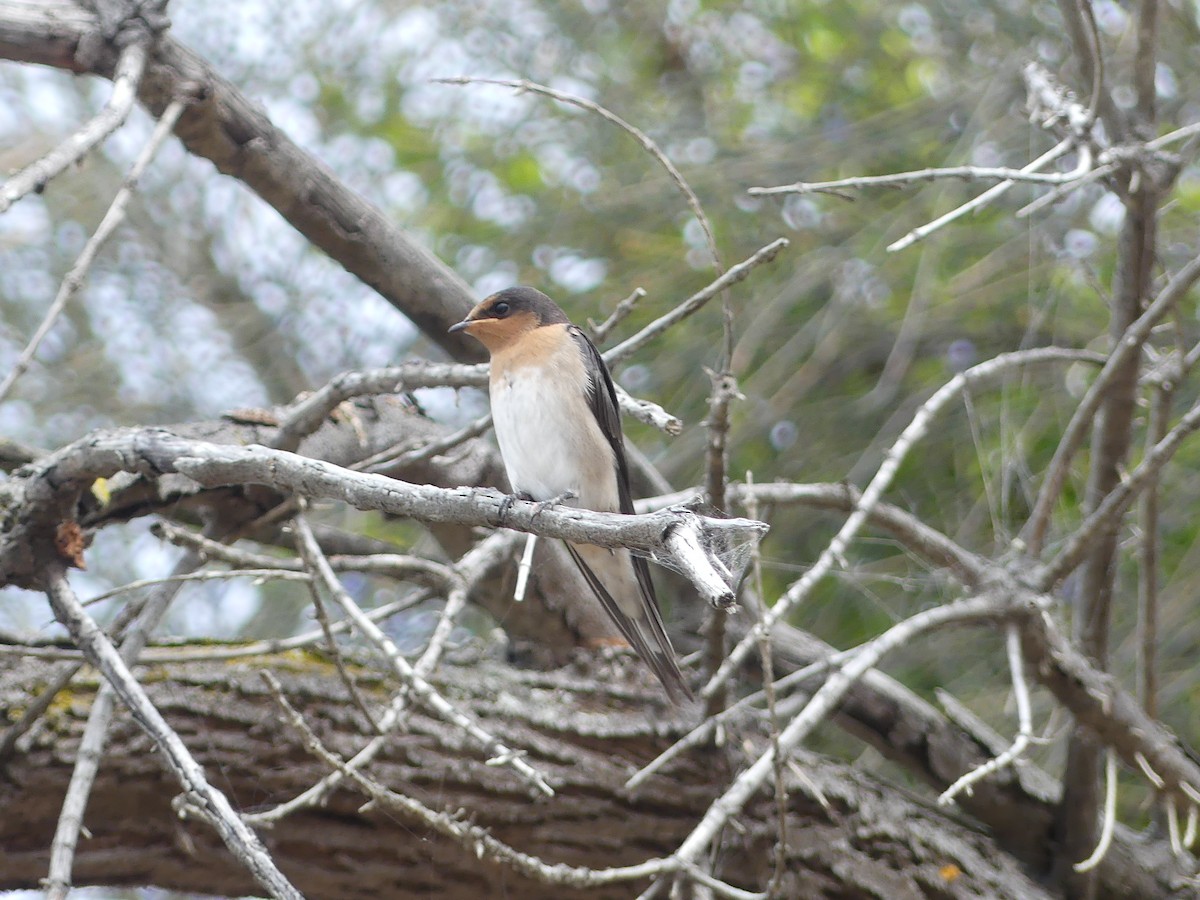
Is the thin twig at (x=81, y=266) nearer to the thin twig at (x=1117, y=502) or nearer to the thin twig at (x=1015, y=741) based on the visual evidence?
the thin twig at (x=1015, y=741)

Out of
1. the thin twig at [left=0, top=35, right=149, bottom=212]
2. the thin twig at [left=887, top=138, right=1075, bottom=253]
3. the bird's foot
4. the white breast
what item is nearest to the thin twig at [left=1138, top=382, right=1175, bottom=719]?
the thin twig at [left=887, top=138, right=1075, bottom=253]

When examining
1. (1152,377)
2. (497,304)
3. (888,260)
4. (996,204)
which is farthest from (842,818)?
(996,204)

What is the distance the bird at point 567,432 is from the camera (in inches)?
115

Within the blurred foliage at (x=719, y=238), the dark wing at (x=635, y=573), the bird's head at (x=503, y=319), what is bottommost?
the dark wing at (x=635, y=573)

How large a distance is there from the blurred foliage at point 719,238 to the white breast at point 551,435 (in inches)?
47.6

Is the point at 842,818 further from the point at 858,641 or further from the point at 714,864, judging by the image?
the point at 858,641

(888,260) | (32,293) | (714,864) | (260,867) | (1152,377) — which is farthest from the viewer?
(32,293)

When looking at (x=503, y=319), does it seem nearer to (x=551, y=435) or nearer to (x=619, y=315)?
(x=551, y=435)

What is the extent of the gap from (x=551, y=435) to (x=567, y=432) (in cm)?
4

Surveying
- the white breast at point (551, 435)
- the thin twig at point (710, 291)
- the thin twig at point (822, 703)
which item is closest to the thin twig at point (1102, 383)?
the thin twig at point (822, 703)

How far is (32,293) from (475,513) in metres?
3.92

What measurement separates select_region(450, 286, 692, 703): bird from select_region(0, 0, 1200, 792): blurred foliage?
1.17 m

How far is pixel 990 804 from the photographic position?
11.0 ft

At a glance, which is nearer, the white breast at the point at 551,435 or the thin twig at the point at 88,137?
the thin twig at the point at 88,137
